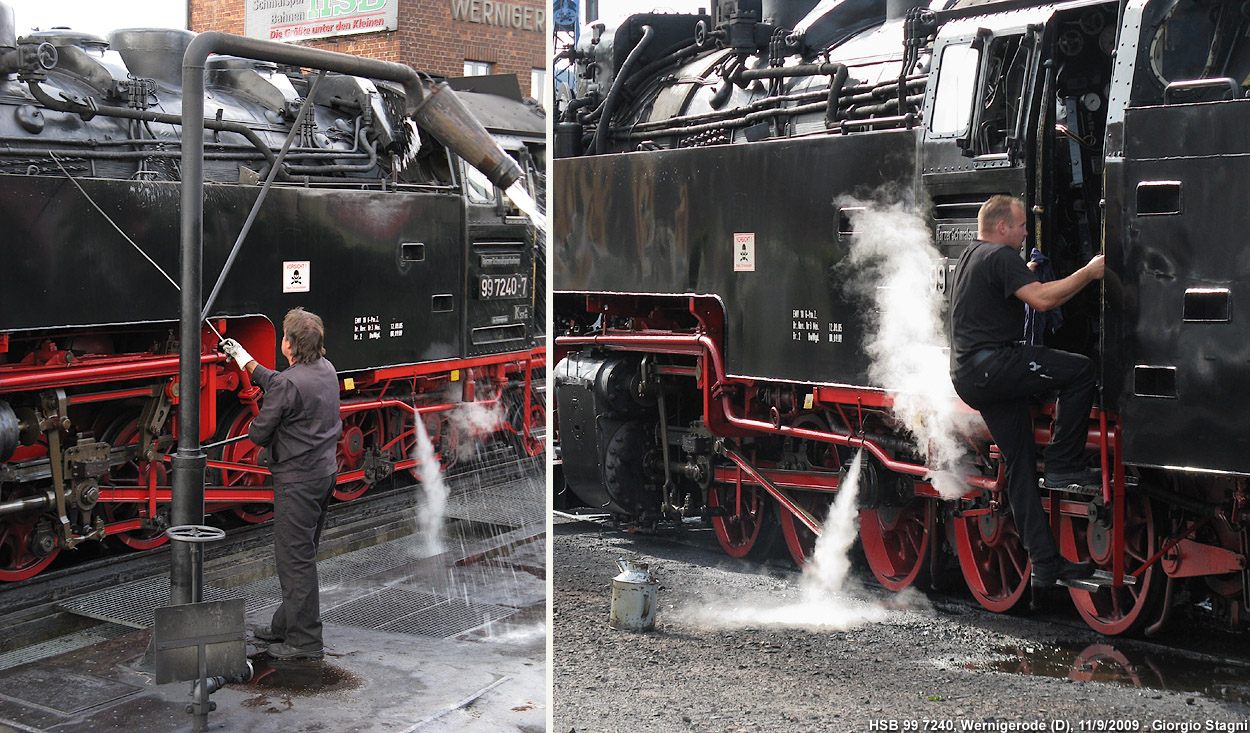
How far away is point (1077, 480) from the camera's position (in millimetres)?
4668

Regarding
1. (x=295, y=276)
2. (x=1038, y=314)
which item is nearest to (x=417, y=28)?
(x=295, y=276)

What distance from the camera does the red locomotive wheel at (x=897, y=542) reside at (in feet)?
20.3

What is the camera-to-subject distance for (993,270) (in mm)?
4637

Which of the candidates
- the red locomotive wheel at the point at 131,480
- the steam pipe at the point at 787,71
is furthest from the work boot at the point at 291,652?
the steam pipe at the point at 787,71

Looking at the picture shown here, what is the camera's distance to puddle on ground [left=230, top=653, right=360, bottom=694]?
5293 mm

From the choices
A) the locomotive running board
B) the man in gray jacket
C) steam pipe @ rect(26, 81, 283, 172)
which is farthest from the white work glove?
the locomotive running board

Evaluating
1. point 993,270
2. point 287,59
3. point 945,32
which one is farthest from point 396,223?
point 993,270

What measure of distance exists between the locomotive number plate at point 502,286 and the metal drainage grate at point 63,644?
13.5 feet

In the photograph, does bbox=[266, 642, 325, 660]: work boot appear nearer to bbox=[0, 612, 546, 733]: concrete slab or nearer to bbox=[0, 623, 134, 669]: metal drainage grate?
bbox=[0, 612, 546, 733]: concrete slab

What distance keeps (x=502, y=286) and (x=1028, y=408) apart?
572 cm

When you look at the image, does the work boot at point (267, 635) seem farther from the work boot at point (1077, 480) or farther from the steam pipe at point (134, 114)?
the work boot at point (1077, 480)

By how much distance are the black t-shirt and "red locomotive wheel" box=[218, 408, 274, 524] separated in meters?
4.72

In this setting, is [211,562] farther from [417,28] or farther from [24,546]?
[417,28]

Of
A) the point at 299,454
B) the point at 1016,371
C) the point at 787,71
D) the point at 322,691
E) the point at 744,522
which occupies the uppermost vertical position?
the point at 787,71
